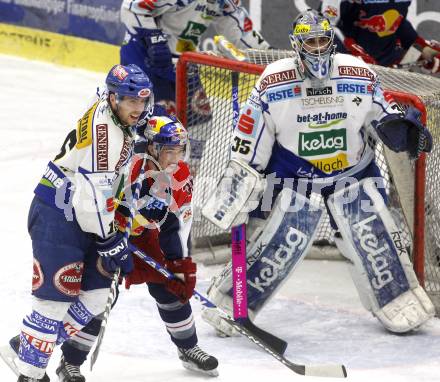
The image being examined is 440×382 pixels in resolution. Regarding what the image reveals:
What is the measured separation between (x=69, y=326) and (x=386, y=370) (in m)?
1.32

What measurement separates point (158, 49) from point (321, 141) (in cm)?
148

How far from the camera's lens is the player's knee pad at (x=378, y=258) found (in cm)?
566

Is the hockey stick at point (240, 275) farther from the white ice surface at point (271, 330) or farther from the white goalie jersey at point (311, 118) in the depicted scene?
the white goalie jersey at point (311, 118)

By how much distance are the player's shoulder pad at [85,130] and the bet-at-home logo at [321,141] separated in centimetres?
121

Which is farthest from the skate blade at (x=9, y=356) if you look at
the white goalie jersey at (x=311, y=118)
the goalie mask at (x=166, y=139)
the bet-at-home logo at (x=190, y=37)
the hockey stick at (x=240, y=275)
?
the bet-at-home logo at (x=190, y=37)

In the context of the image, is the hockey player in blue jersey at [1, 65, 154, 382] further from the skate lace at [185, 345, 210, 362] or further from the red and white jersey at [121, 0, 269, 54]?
the red and white jersey at [121, 0, 269, 54]

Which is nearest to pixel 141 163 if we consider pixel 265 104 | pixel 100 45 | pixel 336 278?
pixel 265 104

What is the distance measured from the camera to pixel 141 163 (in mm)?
4965

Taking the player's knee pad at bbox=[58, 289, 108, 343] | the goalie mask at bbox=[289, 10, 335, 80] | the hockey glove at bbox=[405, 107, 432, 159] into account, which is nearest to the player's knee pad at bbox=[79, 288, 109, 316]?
the player's knee pad at bbox=[58, 289, 108, 343]

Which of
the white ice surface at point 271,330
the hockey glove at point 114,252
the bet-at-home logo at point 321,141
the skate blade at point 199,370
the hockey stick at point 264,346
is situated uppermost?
the bet-at-home logo at point 321,141

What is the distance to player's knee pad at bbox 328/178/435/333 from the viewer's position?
18.6ft

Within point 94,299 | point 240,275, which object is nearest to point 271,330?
point 240,275

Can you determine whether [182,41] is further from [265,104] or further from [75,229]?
[75,229]

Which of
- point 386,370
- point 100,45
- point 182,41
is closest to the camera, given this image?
point 386,370
